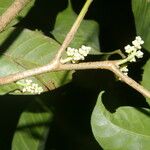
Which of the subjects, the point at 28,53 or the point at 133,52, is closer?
the point at 133,52

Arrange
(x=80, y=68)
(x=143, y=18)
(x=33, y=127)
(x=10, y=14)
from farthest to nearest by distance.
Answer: (x=33, y=127)
(x=143, y=18)
(x=10, y=14)
(x=80, y=68)

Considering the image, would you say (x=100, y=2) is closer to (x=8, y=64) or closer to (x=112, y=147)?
(x=8, y=64)

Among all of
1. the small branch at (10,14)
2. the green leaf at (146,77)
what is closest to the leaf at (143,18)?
the green leaf at (146,77)

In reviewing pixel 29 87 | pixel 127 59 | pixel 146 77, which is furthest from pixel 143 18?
pixel 29 87

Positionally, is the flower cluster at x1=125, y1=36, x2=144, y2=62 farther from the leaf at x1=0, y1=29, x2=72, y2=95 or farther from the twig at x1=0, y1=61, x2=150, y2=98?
the leaf at x1=0, y1=29, x2=72, y2=95

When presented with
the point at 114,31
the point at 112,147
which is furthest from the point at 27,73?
the point at 114,31

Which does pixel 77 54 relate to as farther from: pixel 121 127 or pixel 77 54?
pixel 121 127
